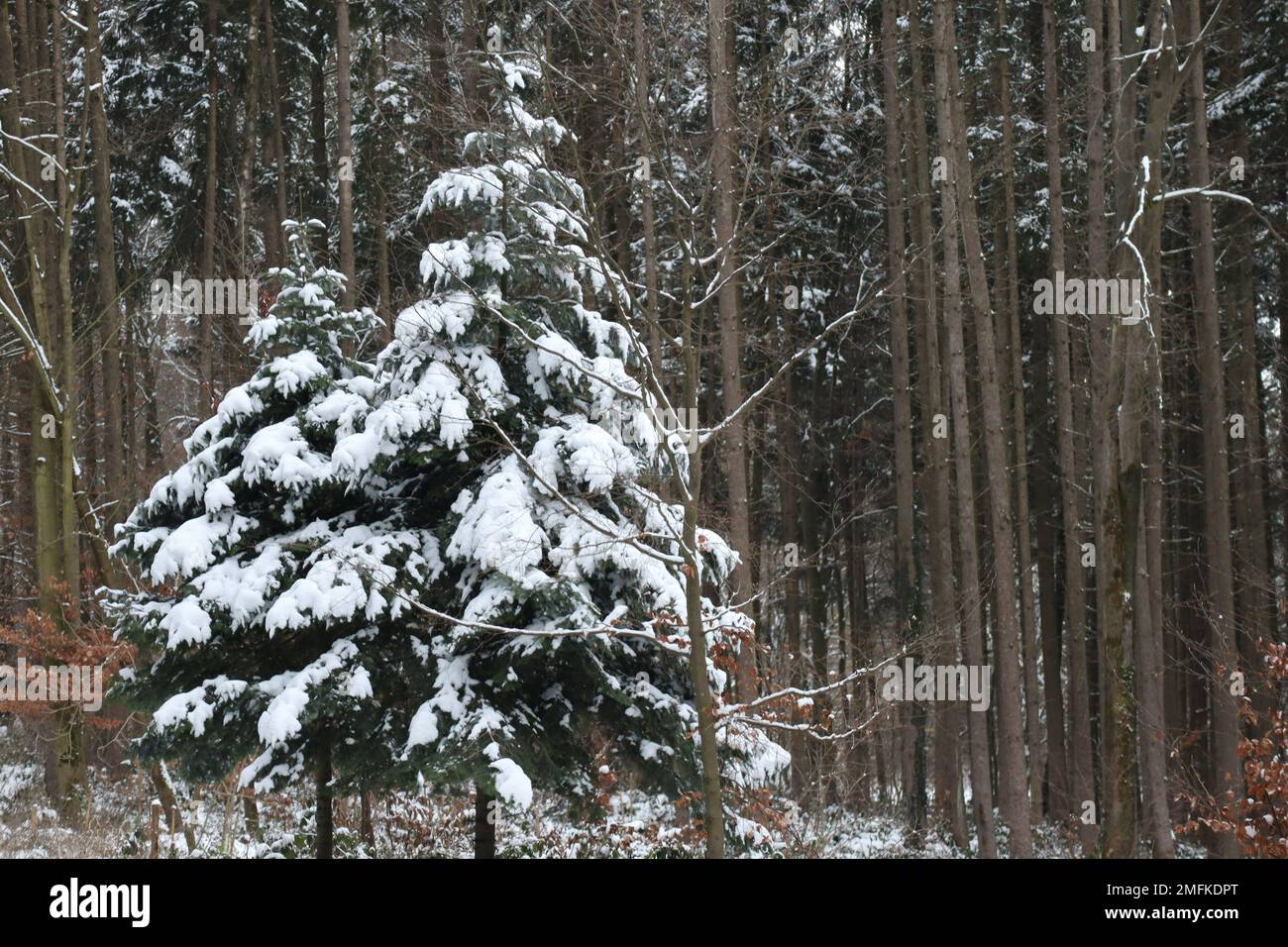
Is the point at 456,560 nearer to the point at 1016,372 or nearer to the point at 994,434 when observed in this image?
the point at 994,434

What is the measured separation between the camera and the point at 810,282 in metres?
21.6

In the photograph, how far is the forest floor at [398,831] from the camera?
10.5 m

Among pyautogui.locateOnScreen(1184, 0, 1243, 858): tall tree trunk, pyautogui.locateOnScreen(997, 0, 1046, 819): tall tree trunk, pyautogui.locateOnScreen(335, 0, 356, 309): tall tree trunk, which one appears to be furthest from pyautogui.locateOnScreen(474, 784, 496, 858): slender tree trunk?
pyautogui.locateOnScreen(997, 0, 1046, 819): tall tree trunk

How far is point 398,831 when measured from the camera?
13.7 meters

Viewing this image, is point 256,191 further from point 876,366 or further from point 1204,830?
point 1204,830

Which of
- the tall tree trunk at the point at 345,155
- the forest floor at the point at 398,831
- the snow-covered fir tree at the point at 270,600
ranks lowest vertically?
the forest floor at the point at 398,831

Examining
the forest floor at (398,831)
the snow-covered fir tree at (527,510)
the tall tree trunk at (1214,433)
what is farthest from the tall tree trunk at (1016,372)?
the snow-covered fir tree at (527,510)

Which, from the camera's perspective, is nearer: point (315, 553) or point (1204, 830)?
point (315, 553)

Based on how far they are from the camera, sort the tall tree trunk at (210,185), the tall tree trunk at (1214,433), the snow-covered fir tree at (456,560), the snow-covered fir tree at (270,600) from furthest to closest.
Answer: the tall tree trunk at (210,185) → the tall tree trunk at (1214,433) → the snow-covered fir tree at (270,600) → the snow-covered fir tree at (456,560)

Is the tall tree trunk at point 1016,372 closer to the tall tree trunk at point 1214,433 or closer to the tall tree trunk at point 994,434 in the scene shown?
the tall tree trunk at point 1214,433

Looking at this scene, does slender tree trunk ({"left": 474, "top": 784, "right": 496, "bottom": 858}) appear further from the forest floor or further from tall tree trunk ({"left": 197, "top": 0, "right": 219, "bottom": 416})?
tall tree trunk ({"left": 197, "top": 0, "right": 219, "bottom": 416})

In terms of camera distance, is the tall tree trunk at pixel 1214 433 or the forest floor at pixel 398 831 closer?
the forest floor at pixel 398 831
